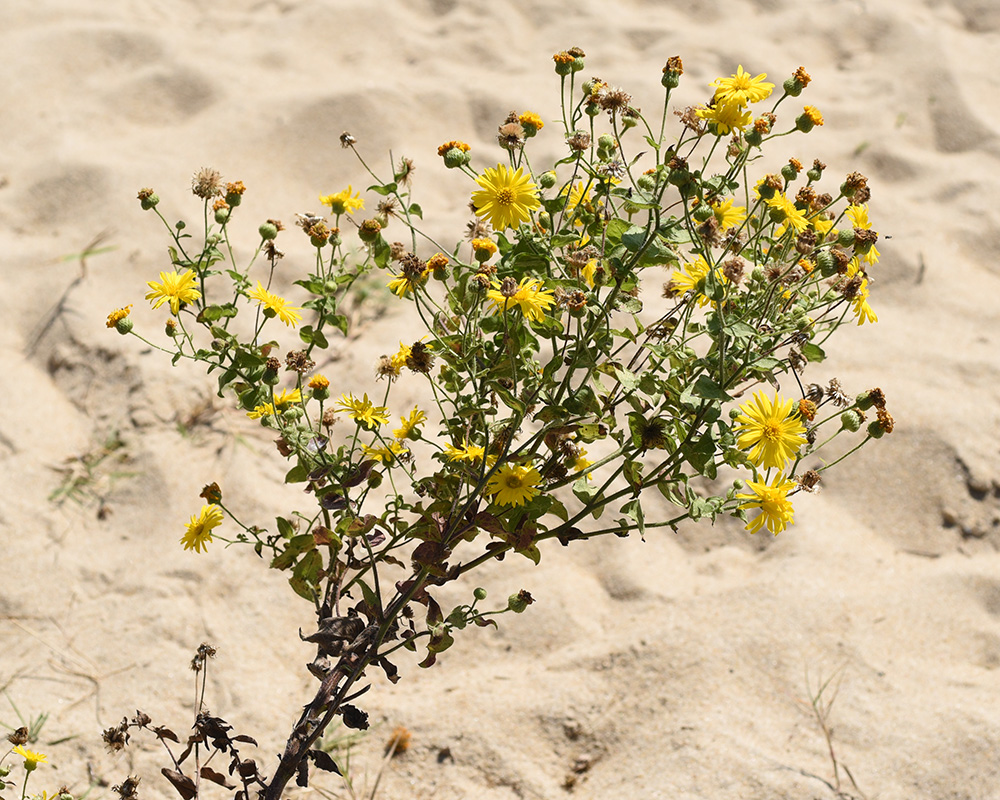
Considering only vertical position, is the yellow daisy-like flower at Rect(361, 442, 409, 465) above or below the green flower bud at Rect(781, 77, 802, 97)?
below

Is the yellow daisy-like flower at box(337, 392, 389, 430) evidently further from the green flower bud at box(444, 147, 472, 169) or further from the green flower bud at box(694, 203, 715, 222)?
the green flower bud at box(694, 203, 715, 222)

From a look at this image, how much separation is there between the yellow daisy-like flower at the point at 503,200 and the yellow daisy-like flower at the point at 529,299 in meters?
0.13

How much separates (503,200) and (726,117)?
326 millimetres

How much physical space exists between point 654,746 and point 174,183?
236cm

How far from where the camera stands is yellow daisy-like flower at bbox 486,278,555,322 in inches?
51.0

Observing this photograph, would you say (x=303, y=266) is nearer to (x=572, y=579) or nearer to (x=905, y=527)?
(x=572, y=579)

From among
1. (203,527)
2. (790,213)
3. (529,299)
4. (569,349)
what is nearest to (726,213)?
(790,213)

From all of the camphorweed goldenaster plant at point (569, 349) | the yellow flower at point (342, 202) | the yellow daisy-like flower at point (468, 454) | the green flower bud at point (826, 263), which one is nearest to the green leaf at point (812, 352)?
the camphorweed goldenaster plant at point (569, 349)

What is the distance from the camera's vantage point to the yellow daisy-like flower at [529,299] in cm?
130

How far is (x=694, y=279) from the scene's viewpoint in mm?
1491

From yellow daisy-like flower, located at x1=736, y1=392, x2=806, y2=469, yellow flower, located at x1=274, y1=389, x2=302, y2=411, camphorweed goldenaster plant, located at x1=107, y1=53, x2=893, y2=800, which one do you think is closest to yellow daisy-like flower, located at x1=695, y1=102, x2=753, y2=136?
camphorweed goldenaster plant, located at x1=107, y1=53, x2=893, y2=800

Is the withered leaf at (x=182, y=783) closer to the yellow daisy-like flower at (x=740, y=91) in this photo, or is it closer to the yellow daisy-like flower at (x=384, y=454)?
the yellow daisy-like flower at (x=384, y=454)

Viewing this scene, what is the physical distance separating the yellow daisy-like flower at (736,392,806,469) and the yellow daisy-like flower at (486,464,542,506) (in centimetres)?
30

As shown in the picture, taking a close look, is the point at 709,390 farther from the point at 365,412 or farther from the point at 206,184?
the point at 206,184
